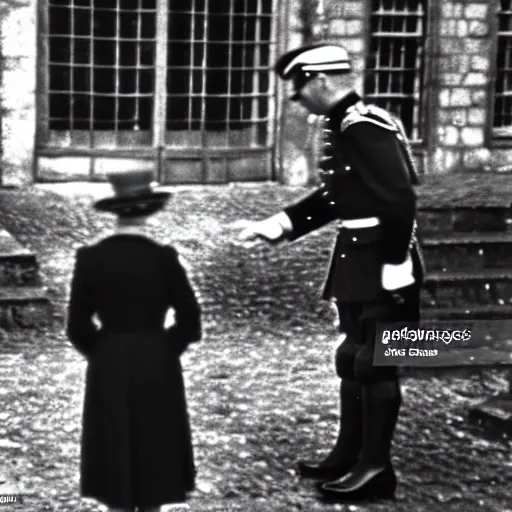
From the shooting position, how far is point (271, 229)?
16.5ft

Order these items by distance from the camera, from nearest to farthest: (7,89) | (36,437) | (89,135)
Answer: (36,437), (89,135), (7,89)

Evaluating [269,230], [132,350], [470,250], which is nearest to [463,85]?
[470,250]

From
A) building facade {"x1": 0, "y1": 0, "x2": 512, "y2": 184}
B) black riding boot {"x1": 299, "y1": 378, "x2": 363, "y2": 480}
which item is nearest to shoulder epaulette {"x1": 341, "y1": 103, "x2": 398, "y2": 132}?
black riding boot {"x1": 299, "y1": 378, "x2": 363, "y2": 480}

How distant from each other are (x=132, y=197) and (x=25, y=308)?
8.30 ft

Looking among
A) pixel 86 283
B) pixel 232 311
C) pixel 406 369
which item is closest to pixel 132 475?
pixel 86 283

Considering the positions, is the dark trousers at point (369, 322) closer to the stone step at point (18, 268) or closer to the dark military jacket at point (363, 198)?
the dark military jacket at point (363, 198)

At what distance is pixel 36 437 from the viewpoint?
5.41 metres

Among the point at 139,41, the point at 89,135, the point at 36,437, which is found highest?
the point at 139,41

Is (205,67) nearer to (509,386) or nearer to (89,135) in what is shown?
(89,135)

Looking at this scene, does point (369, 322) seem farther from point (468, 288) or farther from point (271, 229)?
point (468, 288)

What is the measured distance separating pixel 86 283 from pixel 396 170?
1208 mm

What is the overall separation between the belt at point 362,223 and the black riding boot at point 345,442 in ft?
1.97

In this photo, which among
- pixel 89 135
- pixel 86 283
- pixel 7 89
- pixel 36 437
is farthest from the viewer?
pixel 7 89

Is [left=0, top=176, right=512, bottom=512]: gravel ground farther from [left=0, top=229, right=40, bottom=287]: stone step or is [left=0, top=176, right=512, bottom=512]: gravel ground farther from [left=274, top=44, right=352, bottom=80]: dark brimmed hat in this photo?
[left=274, top=44, right=352, bottom=80]: dark brimmed hat
